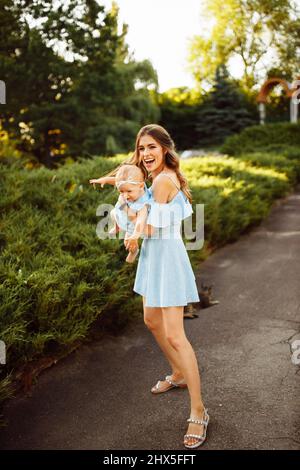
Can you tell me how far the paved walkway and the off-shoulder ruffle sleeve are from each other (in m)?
1.37

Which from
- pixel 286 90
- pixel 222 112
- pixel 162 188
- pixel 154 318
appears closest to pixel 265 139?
pixel 286 90

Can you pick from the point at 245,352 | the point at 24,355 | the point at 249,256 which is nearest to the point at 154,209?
the point at 24,355

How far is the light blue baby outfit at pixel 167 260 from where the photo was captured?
276 cm

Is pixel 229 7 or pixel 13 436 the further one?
pixel 229 7

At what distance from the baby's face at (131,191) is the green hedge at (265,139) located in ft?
53.2

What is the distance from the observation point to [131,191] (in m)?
2.74

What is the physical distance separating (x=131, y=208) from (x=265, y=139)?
18.1m

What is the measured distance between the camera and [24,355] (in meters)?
3.46

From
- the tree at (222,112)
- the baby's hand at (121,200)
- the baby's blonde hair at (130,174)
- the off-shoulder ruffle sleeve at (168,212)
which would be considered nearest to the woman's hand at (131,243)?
Result: the off-shoulder ruffle sleeve at (168,212)

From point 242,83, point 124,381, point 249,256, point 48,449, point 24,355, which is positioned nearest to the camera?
point 48,449

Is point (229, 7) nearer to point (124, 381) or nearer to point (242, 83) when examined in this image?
point (242, 83)

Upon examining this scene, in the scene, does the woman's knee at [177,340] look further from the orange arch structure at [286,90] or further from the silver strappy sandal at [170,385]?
the orange arch structure at [286,90]

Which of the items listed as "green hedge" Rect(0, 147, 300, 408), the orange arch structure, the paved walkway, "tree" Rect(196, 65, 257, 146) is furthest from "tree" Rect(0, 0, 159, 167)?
the paved walkway

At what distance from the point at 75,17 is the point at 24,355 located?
73.9 feet
